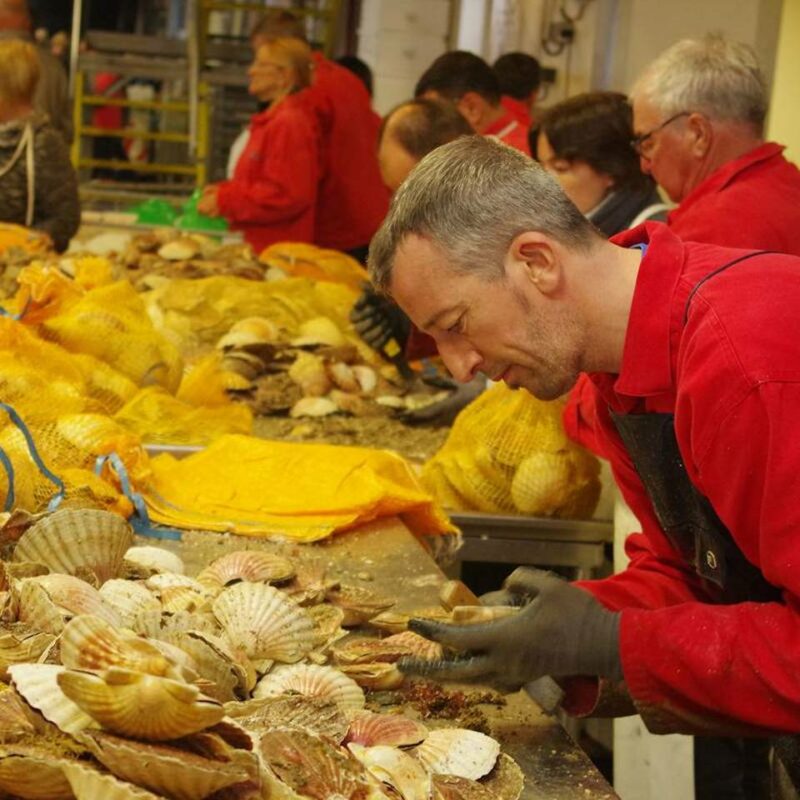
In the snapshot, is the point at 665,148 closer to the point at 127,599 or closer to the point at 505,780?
the point at 127,599

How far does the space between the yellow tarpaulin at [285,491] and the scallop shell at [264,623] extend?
2.89ft

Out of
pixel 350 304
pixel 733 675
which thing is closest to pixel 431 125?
pixel 350 304

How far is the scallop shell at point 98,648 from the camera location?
1.62 metres

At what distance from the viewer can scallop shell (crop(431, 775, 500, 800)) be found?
1.82 meters

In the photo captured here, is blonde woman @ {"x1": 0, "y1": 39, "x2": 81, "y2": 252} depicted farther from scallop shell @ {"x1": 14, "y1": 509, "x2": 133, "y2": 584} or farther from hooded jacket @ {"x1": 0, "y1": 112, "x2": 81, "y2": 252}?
scallop shell @ {"x1": 14, "y1": 509, "x2": 133, "y2": 584}

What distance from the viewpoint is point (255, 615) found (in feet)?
7.43

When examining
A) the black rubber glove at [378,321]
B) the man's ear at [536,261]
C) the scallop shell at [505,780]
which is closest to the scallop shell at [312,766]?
Answer: the scallop shell at [505,780]

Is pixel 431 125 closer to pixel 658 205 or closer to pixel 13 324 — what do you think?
pixel 658 205

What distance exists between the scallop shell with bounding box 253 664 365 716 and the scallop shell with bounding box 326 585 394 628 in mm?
407

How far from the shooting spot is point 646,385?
2023 millimetres

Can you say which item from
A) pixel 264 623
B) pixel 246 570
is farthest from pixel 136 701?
pixel 246 570

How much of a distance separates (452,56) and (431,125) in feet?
5.53

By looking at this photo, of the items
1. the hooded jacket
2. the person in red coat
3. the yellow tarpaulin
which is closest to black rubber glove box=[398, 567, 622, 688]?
the yellow tarpaulin

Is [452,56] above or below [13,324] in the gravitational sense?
above
